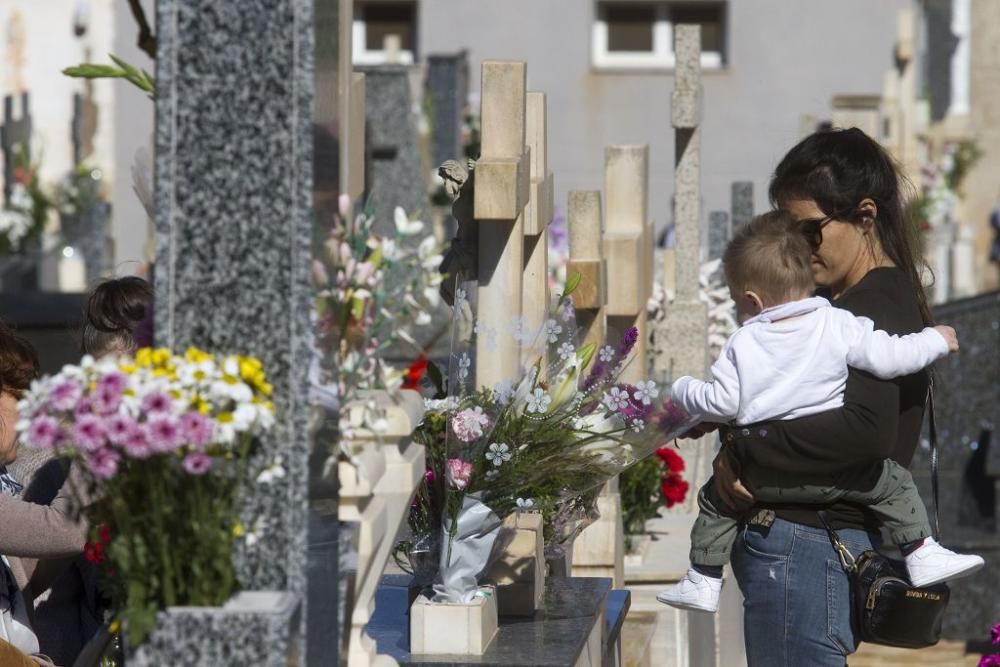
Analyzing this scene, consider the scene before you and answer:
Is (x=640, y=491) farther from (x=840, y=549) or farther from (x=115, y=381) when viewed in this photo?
(x=115, y=381)

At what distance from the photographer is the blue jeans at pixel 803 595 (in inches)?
141

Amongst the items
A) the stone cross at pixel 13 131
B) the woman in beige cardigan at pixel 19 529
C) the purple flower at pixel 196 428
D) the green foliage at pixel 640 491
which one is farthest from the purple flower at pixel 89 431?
the stone cross at pixel 13 131

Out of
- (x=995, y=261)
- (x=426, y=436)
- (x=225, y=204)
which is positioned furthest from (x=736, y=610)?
(x=995, y=261)

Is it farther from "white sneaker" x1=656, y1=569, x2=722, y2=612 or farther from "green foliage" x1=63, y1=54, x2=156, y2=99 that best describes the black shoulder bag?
"green foliage" x1=63, y1=54, x2=156, y2=99

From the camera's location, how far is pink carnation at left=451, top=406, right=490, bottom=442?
12.2 feet

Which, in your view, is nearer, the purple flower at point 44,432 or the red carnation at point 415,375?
the purple flower at point 44,432

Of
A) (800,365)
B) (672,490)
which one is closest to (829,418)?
(800,365)

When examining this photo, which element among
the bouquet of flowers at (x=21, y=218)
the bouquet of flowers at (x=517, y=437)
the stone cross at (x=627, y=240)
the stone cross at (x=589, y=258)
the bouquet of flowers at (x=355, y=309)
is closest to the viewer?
the bouquet of flowers at (x=355, y=309)

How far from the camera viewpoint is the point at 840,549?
359 centimetres

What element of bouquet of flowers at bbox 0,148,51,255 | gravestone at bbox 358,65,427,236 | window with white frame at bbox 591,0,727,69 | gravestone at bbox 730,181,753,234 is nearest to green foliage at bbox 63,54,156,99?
gravestone at bbox 730,181,753,234

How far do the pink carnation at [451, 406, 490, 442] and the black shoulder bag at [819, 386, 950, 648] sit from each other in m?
0.69

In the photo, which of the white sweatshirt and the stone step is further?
the stone step

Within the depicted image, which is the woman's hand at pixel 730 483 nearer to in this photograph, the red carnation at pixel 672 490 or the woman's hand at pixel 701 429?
the woman's hand at pixel 701 429

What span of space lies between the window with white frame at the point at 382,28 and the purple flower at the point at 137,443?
17082 mm
